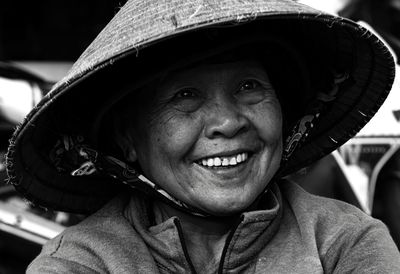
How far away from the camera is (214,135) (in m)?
2.01

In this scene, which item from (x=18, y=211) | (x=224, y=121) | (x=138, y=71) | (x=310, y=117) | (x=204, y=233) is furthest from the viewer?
(x=18, y=211)

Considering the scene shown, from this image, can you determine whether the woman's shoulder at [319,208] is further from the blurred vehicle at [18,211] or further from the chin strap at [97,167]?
the blurred vehicle at [18,211]

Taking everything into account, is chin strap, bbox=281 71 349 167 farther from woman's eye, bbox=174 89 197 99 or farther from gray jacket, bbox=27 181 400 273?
woman's eye, bbox=174 89 197 99

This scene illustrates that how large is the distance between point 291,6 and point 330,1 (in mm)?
1566

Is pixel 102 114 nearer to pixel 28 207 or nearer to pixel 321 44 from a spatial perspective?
pixel 321 44

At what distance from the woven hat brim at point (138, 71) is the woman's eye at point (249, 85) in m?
0.16

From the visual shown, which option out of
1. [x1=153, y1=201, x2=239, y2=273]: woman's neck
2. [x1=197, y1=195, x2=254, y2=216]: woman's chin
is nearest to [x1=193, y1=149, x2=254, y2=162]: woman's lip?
[x1=197, y1=195, x2=254, y2=216]: woman's chin

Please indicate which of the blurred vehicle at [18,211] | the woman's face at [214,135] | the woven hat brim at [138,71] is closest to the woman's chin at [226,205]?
the woman's face at [214,135]

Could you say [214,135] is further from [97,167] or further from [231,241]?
[97,167]

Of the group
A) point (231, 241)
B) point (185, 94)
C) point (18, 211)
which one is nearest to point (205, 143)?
point (185, 94)

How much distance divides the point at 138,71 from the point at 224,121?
30 centimetres

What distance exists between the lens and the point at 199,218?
219 centimetres

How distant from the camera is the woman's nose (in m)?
1.99

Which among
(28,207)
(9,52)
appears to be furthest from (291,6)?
(9,52)
